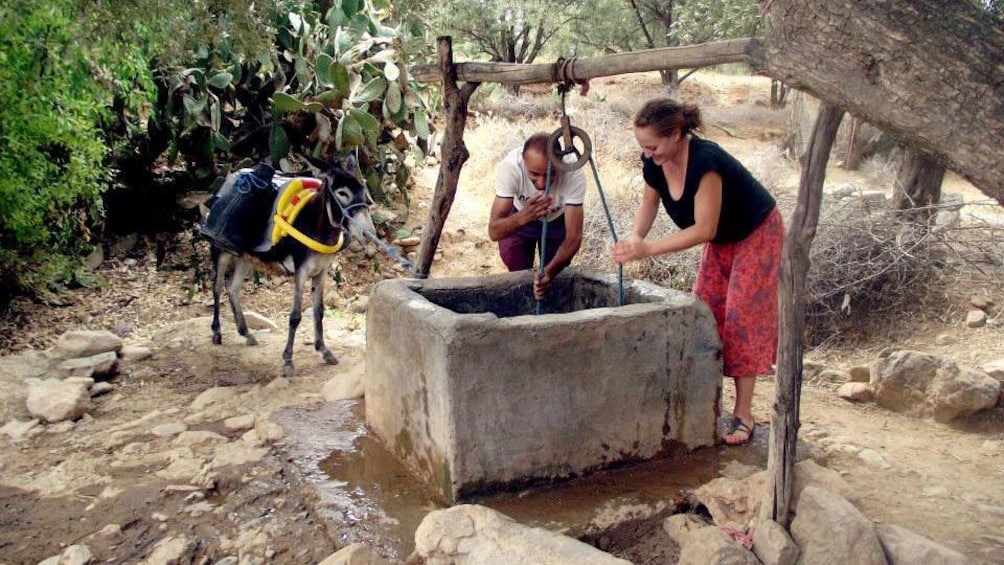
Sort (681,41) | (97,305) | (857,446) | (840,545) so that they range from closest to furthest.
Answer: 1. (840,545)
2. (857,446)
3. (97,305)
4. (681,41)

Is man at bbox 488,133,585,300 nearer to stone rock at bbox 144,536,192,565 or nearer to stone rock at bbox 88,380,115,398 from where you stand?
stone rock at bbox 144,536,192,565

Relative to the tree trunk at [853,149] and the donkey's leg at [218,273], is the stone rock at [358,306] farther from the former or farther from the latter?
the tree trunk at [853,149]

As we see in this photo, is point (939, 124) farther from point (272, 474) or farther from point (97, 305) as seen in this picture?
point (97, 305)

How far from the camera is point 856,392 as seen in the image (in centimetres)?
465

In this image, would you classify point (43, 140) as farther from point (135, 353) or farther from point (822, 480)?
point (822, 480)

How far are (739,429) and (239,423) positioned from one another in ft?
8.66

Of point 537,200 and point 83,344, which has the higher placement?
point 537,200

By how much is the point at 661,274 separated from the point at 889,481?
349 cm

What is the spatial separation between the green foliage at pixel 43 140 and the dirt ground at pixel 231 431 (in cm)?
57

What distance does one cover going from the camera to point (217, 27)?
4.12 meters

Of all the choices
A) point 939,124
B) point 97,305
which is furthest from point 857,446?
point 97,305

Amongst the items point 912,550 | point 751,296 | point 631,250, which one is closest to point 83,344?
point 631,250

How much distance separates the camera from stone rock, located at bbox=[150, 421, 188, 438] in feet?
13.4

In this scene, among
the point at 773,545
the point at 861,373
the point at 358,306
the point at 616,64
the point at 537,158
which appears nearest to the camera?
the point at 773,545
